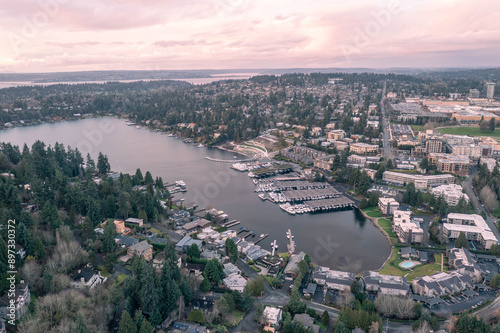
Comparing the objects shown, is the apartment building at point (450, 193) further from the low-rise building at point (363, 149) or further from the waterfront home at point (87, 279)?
the waterfront home at point (87, 279)

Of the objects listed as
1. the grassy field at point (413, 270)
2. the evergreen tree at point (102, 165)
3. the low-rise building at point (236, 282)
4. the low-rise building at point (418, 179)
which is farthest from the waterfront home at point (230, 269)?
the low-rise building at point (418, 179)

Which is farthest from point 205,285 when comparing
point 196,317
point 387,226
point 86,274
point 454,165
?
point 454,165

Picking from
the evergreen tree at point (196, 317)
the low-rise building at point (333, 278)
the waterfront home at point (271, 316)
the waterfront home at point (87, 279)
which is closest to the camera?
the evergreen tree at point (196, 317)

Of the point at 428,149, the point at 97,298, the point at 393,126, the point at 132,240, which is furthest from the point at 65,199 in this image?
the point at 393,126

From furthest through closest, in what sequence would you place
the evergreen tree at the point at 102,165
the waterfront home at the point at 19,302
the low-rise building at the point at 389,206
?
1. the evergreen tree at the point at 102,165
2. the low-rise building at the point at 389,206
3. the waterfront home at the point at 19,302

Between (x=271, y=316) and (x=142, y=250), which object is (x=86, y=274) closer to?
(x=142, y=250)

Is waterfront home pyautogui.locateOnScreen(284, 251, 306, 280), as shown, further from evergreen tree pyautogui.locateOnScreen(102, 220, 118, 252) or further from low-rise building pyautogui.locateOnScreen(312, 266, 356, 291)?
evergreen tree pyautogui.locateOnScreen(102, 220, 118, 252)
